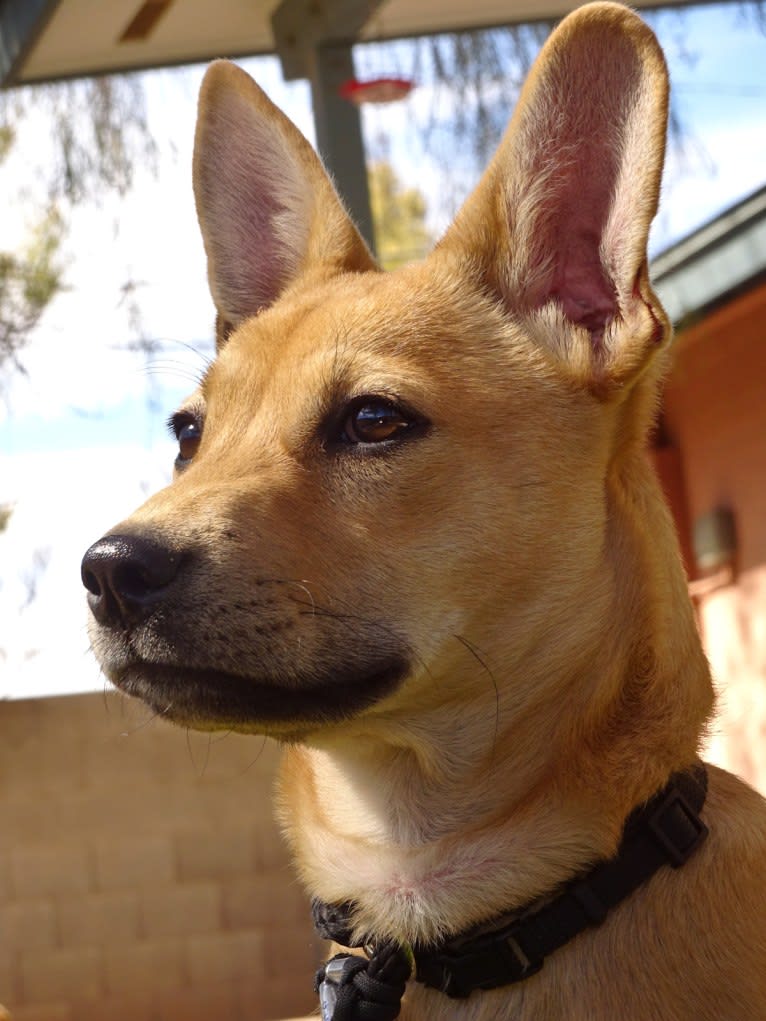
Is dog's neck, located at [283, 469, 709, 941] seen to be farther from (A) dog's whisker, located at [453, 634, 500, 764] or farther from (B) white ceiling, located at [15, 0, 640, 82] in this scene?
(B) white ceiling, located at [15, 0, 640, 82]

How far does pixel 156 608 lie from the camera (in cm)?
233

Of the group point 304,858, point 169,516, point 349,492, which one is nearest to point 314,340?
point 349,492

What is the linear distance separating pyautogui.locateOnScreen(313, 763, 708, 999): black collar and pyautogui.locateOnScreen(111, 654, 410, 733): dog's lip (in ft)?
1.43

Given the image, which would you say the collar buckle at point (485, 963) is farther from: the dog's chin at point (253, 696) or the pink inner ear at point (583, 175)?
the pink inner ear at point (583, 175)

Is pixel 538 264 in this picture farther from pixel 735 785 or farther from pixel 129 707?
pixel 129 707

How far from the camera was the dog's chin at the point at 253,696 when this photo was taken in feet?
7.81

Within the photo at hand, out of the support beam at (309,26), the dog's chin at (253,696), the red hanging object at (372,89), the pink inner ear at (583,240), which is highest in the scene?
the support beam at (309,26)

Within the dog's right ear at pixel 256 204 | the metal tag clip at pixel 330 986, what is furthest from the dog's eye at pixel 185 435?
the metal tag clip at pixel 330 986

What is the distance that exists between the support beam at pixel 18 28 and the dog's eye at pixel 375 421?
3.32 meters

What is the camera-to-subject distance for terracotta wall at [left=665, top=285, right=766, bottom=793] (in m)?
6.79

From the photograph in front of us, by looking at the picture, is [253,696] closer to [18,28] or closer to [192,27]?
[192,27]

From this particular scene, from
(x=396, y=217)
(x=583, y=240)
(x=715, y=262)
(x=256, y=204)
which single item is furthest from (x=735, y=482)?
(x=583, y=240)

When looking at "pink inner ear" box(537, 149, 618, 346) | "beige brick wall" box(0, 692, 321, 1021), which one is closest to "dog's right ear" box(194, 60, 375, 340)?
"pink inner ear" box(537, 149, 618, 346)

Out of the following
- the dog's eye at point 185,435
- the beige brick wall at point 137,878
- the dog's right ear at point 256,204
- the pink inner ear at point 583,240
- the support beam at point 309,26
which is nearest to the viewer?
the pink inner ear at point 583,240
